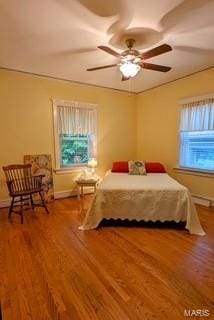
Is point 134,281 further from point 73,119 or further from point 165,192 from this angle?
point 73,119

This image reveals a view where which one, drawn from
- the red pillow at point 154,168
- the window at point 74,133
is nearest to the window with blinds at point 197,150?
the red pillow at point 154,168

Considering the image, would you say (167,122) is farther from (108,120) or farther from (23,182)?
(23,182)

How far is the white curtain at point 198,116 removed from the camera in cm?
357

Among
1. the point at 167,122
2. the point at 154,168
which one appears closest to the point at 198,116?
the point at 167,122

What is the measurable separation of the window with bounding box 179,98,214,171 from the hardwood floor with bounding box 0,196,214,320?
4.48 feet

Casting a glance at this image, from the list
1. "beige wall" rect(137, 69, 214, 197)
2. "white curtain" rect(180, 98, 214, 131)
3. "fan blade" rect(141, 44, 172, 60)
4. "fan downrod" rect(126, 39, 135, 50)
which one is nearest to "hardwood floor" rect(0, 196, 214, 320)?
"beige wall" rect(137, 69, 214, 197)

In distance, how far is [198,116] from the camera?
376 cm

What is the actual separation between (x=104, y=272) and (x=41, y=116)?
3155 mm

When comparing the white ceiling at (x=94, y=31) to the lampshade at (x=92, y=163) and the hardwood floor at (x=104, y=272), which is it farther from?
the hardwood floor at (x=104, y=272)

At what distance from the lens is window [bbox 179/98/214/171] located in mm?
3627

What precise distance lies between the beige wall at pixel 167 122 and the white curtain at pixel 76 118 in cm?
140

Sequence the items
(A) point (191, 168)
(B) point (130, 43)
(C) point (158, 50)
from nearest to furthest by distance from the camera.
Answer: (C) point (158, 50) < (B) point (130, 43) < (A) point (191, 168)

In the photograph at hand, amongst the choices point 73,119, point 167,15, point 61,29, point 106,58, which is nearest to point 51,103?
point 73,119

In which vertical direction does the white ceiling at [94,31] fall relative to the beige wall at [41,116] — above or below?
above
